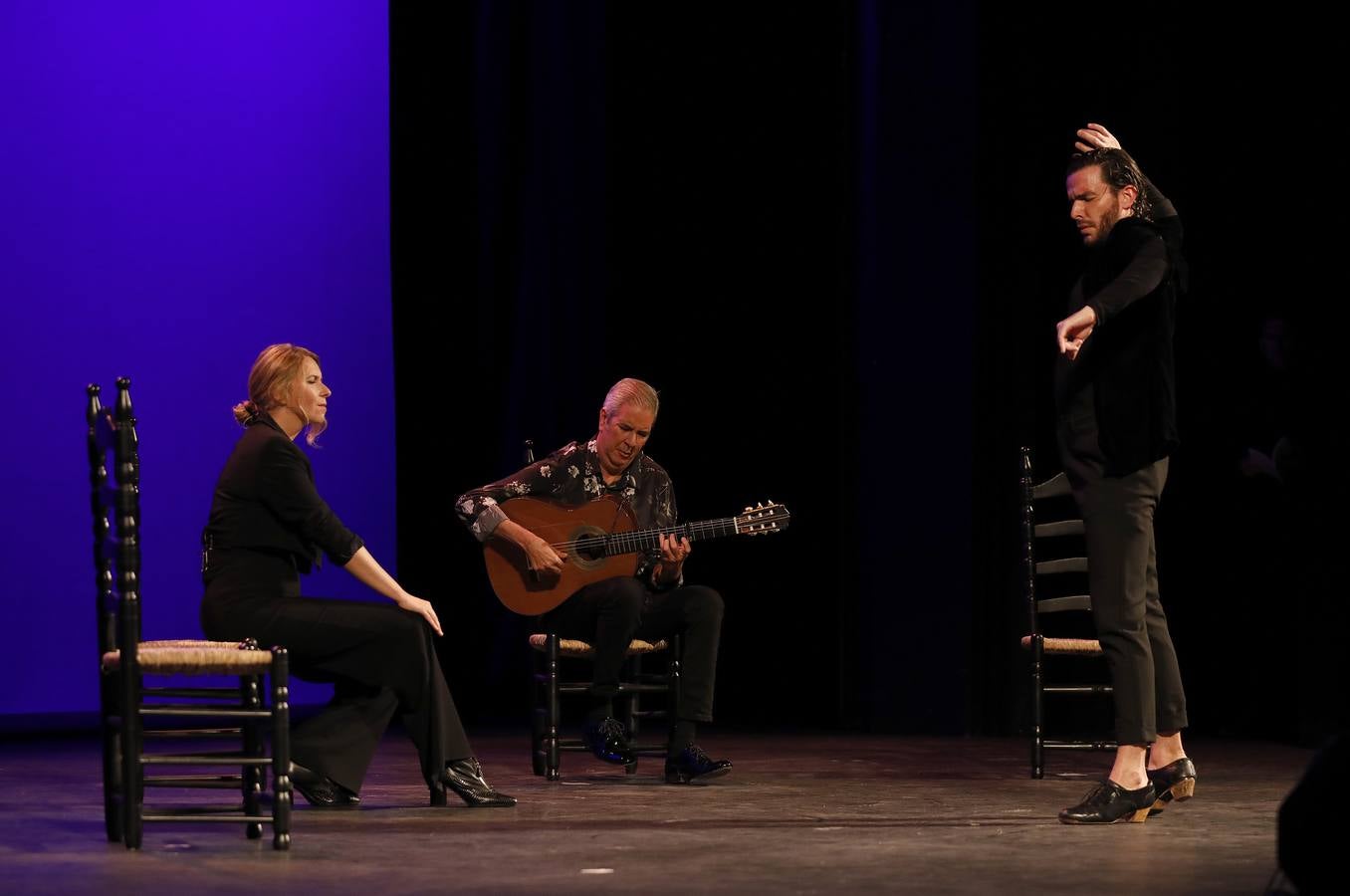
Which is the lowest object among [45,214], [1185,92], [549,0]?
[45,214]

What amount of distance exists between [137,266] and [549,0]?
Result: 6.06 feet

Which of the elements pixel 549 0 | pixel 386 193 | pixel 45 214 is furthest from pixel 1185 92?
pixel 45 214

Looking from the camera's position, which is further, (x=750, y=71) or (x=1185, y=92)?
(x=750, y=71)

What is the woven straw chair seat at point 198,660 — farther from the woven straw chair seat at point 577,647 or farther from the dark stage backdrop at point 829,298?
the dark stage backdrop at point 829,298

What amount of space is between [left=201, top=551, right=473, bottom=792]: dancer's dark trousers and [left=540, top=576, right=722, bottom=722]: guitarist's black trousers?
0.79 meters

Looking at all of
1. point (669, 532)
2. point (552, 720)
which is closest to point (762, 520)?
point (669, 532)

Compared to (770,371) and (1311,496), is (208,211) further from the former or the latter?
(1311,496)

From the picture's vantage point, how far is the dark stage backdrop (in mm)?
6410

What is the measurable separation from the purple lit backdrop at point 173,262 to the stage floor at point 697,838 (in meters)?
1.02

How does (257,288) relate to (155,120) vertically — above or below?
below

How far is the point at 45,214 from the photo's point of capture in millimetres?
6164

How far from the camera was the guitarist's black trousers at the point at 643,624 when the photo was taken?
5.01m

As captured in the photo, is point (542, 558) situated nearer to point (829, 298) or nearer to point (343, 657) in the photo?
point (343, 657)

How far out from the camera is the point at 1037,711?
512 centimetres
